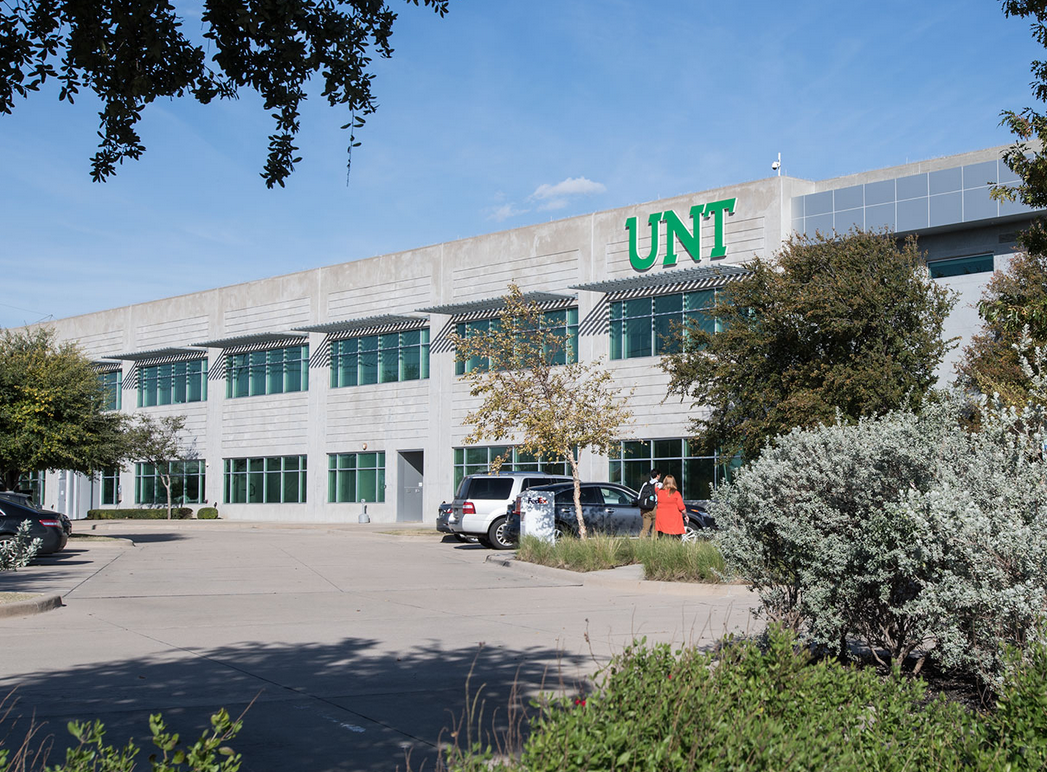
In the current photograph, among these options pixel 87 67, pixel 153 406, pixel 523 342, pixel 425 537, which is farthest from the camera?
pixel 153 406

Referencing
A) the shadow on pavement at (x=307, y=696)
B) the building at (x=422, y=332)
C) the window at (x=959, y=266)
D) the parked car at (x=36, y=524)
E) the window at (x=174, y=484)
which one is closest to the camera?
the shadow on pavement at (x=307, y=696)

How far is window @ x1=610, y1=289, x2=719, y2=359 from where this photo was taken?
35.5m

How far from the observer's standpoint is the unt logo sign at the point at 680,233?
115 ft

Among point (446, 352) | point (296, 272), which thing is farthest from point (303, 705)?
point (296, 272)

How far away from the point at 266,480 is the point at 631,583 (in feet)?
124

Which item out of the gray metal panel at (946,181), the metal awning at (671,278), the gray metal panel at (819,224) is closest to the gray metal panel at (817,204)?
the gray metal panel at (819,224)

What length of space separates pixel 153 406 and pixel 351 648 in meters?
50.1

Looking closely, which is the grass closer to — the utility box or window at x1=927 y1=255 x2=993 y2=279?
the utility box

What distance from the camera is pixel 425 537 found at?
3281cm

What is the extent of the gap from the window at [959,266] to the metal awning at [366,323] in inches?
812

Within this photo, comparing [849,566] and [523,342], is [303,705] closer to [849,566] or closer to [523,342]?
[849,566]

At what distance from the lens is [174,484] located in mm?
55031

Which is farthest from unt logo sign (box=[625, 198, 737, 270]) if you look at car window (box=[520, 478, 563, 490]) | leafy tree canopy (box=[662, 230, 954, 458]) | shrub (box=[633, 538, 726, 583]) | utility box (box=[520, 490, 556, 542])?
shrub (box=[633, 538, 726, 583])

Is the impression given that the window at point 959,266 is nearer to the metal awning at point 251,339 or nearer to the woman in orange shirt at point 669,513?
the woman in orange shirt at point 669,513
